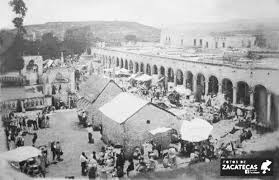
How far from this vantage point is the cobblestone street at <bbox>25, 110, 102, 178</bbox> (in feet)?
17.9

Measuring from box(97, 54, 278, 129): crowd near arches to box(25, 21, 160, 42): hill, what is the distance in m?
0.45

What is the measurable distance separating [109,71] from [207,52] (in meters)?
1.79

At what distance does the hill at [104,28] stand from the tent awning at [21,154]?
1981 mm

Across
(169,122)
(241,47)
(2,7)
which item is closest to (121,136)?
(169,122)

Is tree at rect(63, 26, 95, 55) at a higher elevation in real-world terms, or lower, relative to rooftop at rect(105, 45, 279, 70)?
higher

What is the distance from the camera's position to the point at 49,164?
5523 millimetres

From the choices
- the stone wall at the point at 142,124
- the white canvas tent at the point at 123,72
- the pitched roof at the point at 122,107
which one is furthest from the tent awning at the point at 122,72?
the stone wall at the point at 142,124

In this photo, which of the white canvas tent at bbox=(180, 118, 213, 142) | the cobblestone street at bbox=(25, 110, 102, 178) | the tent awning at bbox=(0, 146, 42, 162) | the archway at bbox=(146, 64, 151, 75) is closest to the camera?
the tent awning at bbox=(0, 146, 42, 162)

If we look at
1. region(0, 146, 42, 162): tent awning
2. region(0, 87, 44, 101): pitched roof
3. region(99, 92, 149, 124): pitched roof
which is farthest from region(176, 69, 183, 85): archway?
region(0, 146, 42, 162): tent awning

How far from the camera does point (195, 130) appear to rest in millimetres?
5602

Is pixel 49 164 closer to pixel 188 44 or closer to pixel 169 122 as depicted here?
pixel 169 122

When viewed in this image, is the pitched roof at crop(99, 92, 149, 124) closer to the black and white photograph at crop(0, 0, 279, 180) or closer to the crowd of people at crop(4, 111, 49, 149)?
the black and white photograph at crop(0, 0, 279, 180)

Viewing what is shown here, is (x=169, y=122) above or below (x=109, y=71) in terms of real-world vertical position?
below

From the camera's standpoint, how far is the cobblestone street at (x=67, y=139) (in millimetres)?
5449
